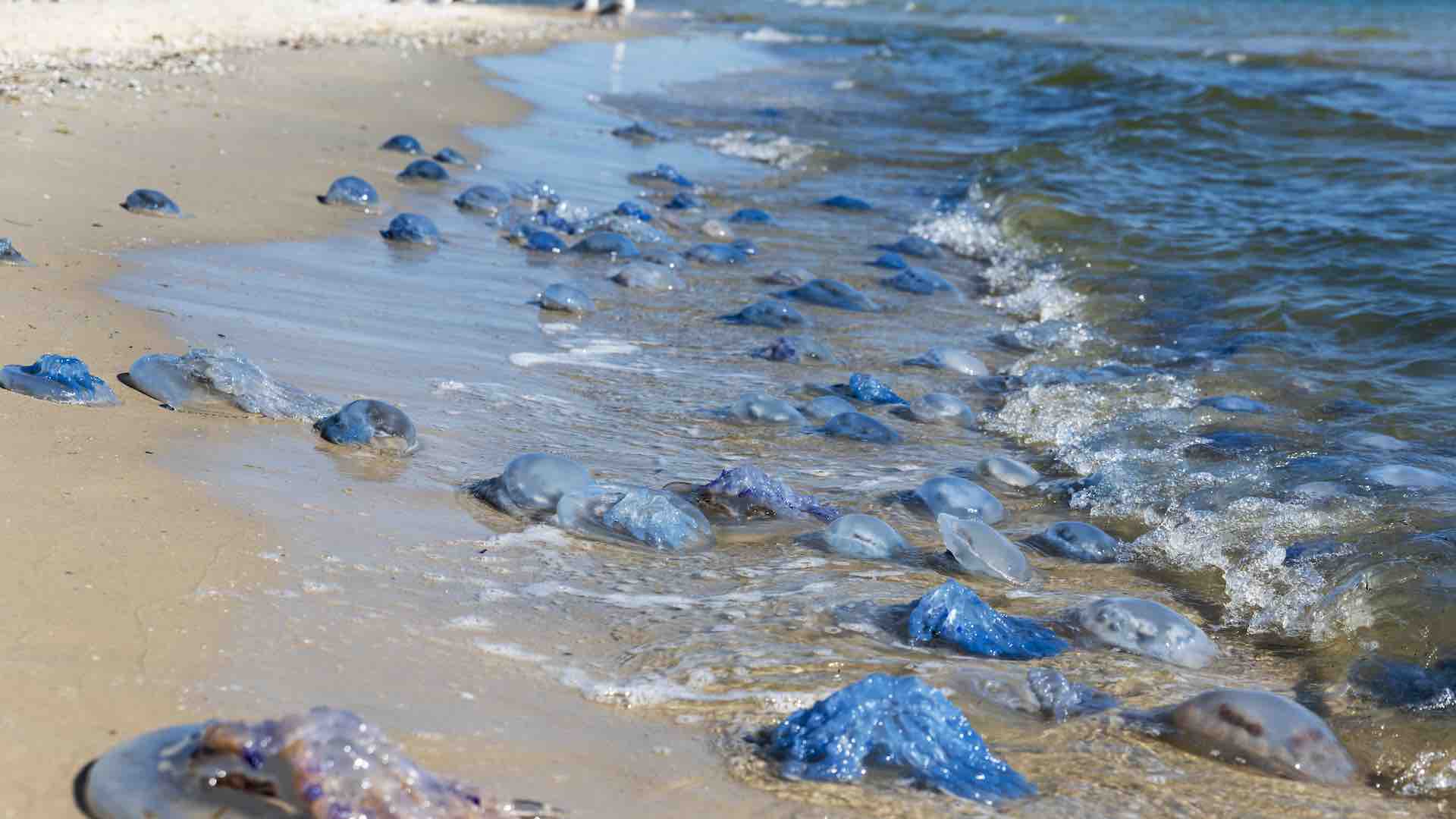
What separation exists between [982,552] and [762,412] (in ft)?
3.93

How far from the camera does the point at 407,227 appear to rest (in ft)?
19.8

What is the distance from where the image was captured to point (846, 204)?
8.70 meters

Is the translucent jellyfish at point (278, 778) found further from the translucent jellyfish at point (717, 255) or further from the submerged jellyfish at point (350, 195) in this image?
the submerged jellyfish at point (350, 195)

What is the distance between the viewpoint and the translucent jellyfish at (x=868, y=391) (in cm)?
467

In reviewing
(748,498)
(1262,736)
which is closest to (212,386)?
(748,498)

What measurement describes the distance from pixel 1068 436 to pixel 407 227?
3024 millimetres

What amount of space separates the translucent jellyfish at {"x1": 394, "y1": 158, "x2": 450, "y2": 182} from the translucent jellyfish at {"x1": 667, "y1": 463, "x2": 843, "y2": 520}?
4.70 m

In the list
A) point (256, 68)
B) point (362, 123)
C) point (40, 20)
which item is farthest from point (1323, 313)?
point (40, 20)

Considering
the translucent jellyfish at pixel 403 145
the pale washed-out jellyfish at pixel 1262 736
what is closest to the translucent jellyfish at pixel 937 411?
the pale washed-out jellyfish at pixel 1262 736

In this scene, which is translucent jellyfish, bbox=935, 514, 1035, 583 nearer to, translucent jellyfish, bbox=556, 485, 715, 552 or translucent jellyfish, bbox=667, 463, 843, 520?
translucent jellyfish, bbox=667, 463, 843, 520

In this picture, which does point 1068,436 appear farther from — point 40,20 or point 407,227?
point 40,20

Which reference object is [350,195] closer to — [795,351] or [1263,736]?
[795,351]

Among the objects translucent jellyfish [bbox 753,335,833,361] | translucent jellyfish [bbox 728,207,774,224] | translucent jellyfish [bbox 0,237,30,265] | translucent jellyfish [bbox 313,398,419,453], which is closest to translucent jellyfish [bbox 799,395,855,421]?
translucent jellyfish [bbox 753,335,833,361]

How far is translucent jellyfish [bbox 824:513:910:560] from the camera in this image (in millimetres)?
3260
